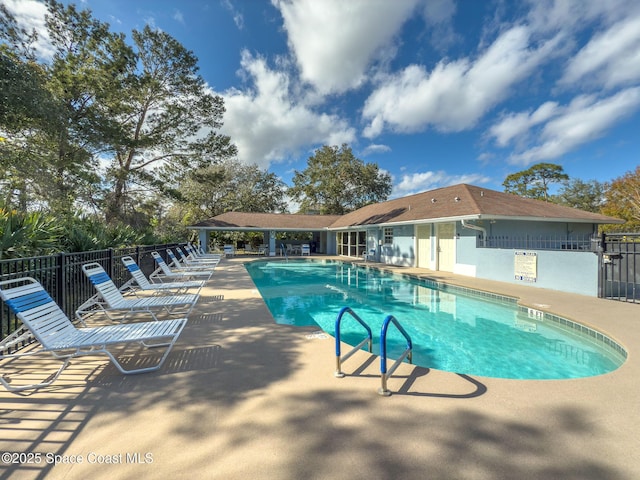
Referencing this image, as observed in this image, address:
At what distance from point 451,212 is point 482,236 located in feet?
5.94

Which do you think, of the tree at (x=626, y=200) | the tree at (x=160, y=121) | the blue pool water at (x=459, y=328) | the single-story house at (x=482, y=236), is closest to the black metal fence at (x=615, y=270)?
the single-story house at (x=482, y=236)

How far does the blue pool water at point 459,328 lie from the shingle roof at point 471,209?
4.09 m

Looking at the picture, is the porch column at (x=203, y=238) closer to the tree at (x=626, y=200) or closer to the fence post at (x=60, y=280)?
the fence post at (x=60, y=280)

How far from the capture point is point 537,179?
4206cm

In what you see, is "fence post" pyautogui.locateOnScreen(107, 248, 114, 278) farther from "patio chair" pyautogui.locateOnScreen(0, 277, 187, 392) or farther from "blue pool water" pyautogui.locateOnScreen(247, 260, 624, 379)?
"blue pool water" pyautogui.locateOnScreen(247, 260, 624, 379)

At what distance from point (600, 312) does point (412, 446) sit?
688 centimetres

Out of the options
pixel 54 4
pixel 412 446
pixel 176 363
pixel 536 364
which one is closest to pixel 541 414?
pixel 412 446

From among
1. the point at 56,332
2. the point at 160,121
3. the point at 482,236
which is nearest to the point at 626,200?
the point at 482,236

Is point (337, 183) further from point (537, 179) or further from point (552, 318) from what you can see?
point (552, 318)

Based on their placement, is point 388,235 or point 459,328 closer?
point 459,328

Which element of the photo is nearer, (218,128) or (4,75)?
(4,75)

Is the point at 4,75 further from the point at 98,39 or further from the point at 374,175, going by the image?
the point at 374,175

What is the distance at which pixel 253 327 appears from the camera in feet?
16.5

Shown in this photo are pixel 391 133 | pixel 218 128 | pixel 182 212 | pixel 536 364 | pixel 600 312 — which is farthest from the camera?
pixel 182 212
